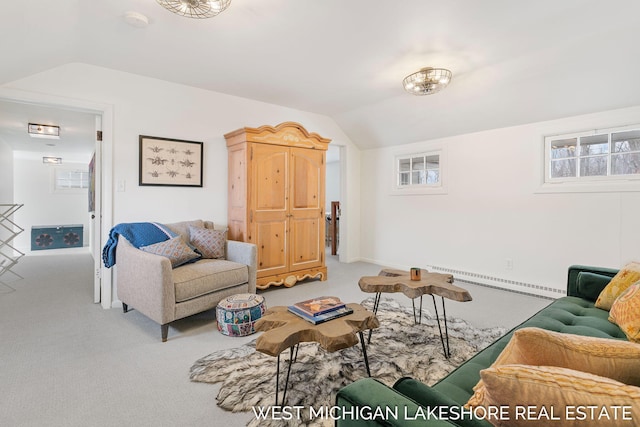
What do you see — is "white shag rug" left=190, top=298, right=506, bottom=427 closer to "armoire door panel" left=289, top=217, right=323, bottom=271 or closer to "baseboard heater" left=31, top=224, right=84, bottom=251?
"armoire door panel" left=289, top=217, right=323, bottom=271

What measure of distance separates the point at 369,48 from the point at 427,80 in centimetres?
70

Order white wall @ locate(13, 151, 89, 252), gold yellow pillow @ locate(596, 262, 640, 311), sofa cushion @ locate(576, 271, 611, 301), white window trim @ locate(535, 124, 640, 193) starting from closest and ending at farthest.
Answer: gold yellow pillow @ locate(596, 262, 640, 311)
sofa cushion @ locate(576, 271, 611, 301)
white window trim @ locate(535, 124, 640, 193)
white wall @ locate(13, 151, 89, 252)

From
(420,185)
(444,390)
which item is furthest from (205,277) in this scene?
(420,185)

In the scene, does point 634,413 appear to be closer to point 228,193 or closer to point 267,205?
point 267,205

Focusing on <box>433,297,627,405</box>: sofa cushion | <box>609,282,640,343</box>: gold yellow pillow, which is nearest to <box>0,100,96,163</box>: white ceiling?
<box>433,297,627,405</box>: sofa cushion

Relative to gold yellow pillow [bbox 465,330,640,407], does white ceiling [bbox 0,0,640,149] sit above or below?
above

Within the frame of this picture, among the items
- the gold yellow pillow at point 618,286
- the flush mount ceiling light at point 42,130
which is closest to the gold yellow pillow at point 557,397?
the gold yellow pillow at point 618,286

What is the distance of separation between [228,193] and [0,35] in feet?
7.46

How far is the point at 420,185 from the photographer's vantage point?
15.7ft

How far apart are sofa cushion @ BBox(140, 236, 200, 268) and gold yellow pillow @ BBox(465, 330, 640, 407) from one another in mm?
2530

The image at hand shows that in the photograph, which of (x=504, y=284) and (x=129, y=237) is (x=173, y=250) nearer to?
(x=129, y=237)

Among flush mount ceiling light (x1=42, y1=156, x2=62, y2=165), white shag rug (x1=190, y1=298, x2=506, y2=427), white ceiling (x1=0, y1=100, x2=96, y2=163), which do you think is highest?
white ceiling (x1=0, y1=100, x2=96, y2=163)

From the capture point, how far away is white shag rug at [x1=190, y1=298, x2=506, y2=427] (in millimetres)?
1678

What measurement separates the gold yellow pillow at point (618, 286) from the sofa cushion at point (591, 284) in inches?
6.4
